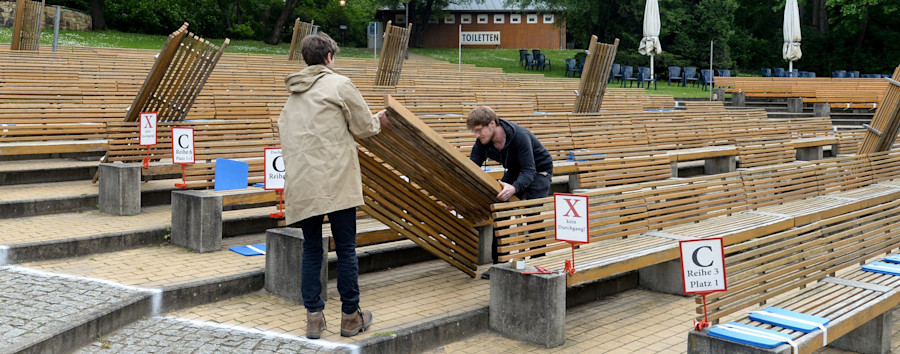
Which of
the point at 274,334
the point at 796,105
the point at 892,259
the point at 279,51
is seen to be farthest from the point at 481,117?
A: the point at 279,51

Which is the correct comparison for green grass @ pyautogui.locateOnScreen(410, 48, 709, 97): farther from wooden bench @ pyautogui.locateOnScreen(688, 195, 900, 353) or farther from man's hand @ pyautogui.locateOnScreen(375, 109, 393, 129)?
man's hand @ pyautogui.locateOnScreen(375, 109, 393, 129)

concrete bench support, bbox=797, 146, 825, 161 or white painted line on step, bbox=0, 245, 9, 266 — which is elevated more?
concrete bench support, bbox=797, 146, 825, 161

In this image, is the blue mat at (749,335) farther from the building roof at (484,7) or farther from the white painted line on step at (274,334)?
the building roof at (484,7)

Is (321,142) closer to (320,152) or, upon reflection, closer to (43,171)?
(320,152)

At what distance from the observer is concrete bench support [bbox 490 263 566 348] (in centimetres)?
578

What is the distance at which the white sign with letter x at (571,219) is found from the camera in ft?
18.7

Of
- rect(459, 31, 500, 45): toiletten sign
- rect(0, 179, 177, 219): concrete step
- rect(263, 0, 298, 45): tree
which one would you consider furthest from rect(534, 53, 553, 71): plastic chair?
rect(0, 179, 177, 219): concrete step

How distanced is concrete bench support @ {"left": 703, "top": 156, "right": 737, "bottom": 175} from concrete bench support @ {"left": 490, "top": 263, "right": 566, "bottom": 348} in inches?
311

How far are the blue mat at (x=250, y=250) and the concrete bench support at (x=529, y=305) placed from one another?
7.24 ft

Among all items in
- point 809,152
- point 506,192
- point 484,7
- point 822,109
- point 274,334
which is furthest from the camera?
point 484,7

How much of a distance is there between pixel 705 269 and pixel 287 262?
9.49 ft

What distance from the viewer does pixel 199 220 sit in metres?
7.23

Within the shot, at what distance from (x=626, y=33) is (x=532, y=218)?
3745 cm

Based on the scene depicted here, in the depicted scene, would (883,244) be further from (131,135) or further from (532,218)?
(131,135)
